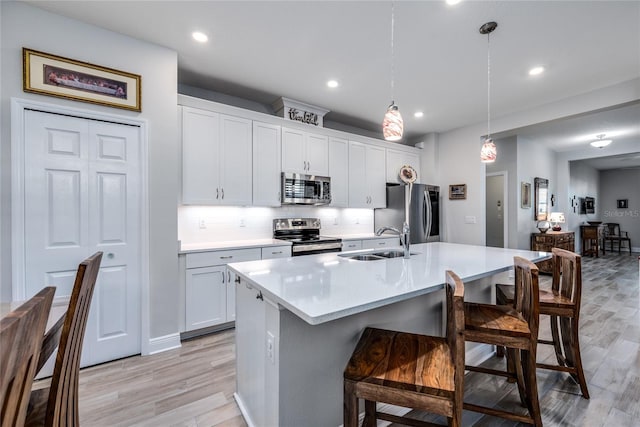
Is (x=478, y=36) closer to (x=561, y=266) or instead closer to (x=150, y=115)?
(x=561, y=266)

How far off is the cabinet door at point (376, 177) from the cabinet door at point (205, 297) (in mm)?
2713

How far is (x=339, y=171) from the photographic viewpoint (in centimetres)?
423

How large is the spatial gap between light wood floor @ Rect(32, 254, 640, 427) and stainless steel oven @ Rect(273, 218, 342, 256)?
4.25ft

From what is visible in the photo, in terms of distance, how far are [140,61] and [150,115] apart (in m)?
0.48

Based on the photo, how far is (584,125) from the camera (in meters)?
5.04

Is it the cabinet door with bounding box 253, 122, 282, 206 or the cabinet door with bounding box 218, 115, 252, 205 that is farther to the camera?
the cabinet door with bounding box 253, 122, 282, 206

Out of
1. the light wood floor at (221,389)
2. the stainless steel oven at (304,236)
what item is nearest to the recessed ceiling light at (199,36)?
the stainless steel oven at (304,236)

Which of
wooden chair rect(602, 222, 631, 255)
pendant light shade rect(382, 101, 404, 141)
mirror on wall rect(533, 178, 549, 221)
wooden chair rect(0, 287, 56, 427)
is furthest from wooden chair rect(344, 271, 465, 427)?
wooden chair rect(602, 222, 631, 255)

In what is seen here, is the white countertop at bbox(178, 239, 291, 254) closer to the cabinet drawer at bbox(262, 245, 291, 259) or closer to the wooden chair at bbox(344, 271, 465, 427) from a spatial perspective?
the cabinet drawer at bbox(262, 245, 291, 259)

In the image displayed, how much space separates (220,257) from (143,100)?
163 cm

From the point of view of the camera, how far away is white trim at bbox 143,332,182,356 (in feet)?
8.11

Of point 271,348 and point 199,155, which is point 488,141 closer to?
point 271,348

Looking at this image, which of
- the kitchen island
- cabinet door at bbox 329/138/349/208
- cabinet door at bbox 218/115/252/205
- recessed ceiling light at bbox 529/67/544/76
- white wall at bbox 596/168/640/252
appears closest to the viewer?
the kitchen island

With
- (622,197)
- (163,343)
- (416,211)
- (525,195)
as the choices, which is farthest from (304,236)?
(622,197)
